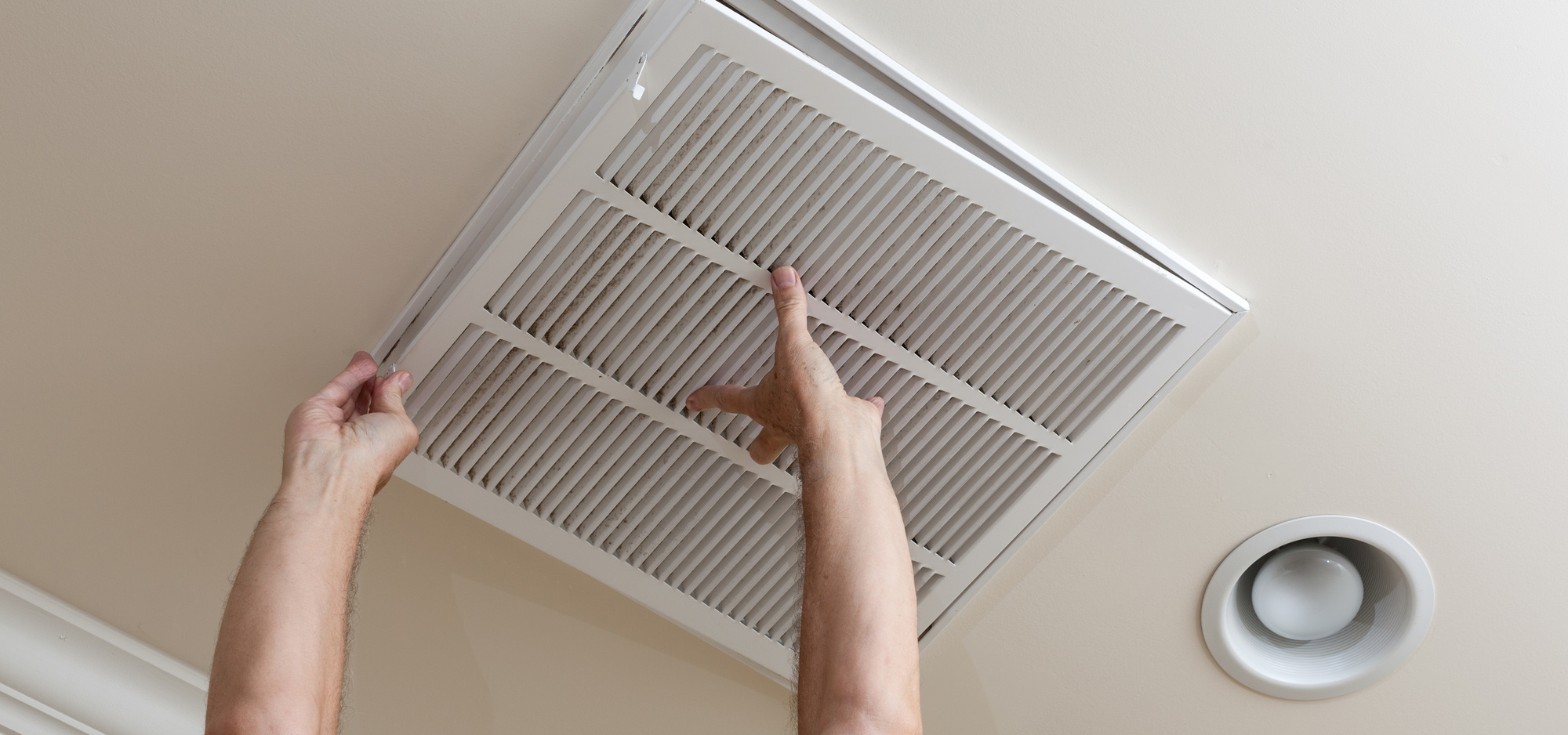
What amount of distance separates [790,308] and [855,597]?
244 mm

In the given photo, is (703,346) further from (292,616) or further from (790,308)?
(292,616)

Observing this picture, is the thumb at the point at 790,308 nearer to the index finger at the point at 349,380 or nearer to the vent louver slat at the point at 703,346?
the vent louver slat at the point at 703,346

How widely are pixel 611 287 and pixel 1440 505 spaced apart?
877mm

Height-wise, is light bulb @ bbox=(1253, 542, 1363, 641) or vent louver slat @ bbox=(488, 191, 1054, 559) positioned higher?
vent louver slat @ bbox=(488, 191, 1054, 559)

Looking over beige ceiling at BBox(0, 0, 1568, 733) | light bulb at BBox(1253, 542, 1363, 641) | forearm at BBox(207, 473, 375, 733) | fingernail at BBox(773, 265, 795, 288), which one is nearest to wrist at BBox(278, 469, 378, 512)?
forearm at BBox(207, 473, 375, 733)

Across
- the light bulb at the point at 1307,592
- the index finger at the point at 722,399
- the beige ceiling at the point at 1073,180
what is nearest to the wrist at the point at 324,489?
the beige ceiling at the point at 1073,180

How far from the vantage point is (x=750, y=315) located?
0.83 metres

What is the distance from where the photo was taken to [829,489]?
30.2 inches

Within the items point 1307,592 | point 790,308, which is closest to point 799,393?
point 790,308

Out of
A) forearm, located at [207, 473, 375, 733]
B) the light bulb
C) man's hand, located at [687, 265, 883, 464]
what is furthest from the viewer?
the light bulb

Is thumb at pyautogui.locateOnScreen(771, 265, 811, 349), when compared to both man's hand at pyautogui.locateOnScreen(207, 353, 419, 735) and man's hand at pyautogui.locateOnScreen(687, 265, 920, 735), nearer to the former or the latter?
man's hand at pyautogui.locateOnScreen(687, 265, 920, 735)

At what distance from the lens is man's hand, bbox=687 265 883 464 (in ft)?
2.55

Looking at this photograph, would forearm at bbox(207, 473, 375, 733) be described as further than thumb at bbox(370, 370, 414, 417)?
No

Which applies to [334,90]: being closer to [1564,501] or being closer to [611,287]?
[611,287]
